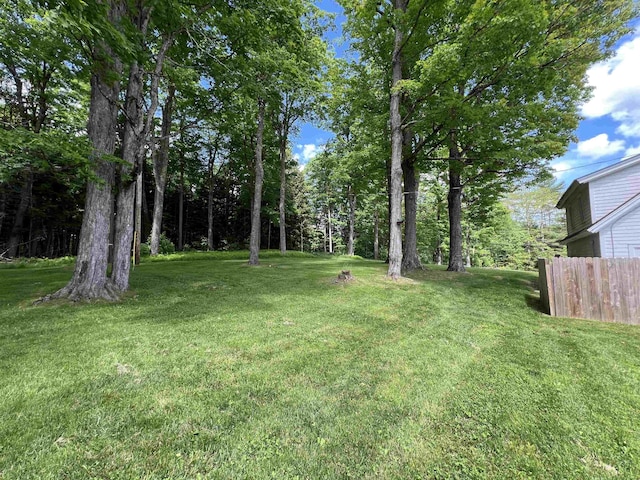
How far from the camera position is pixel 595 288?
→ 20.0 ft

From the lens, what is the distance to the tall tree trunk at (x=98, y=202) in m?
5.88

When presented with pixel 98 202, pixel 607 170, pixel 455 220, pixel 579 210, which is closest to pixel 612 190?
pixel 607 170

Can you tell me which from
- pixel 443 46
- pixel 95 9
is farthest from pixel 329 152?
pixel 95 9

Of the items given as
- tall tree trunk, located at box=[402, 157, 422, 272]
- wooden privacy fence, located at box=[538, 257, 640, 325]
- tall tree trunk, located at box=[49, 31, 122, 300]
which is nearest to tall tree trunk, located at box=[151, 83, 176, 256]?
tall tree trunk, located at box=[49, 31, 122, 300]

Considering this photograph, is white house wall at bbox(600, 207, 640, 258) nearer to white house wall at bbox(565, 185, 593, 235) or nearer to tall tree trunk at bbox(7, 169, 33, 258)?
white house wall at bbox(565, 185, 593, 235)

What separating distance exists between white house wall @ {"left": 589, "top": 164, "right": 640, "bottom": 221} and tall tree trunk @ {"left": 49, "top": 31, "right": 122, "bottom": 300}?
54.1 feet

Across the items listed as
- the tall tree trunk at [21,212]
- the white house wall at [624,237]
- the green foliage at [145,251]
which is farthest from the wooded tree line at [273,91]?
the white house wall at [624,237]

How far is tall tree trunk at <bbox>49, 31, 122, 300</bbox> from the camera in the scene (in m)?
5.88

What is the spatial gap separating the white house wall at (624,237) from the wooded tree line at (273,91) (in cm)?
358

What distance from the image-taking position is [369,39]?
1088 cm

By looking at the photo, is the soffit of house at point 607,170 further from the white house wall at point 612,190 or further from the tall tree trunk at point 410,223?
the tall tree trunk at point 410,223

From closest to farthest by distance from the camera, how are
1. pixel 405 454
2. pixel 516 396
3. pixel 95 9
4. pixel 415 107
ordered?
pixel 405 454, pixel 516 396, pixel 95 9, pixel 415 107

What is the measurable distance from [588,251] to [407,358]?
12.7m

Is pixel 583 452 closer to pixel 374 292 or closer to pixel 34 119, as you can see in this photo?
pixel 374 292
